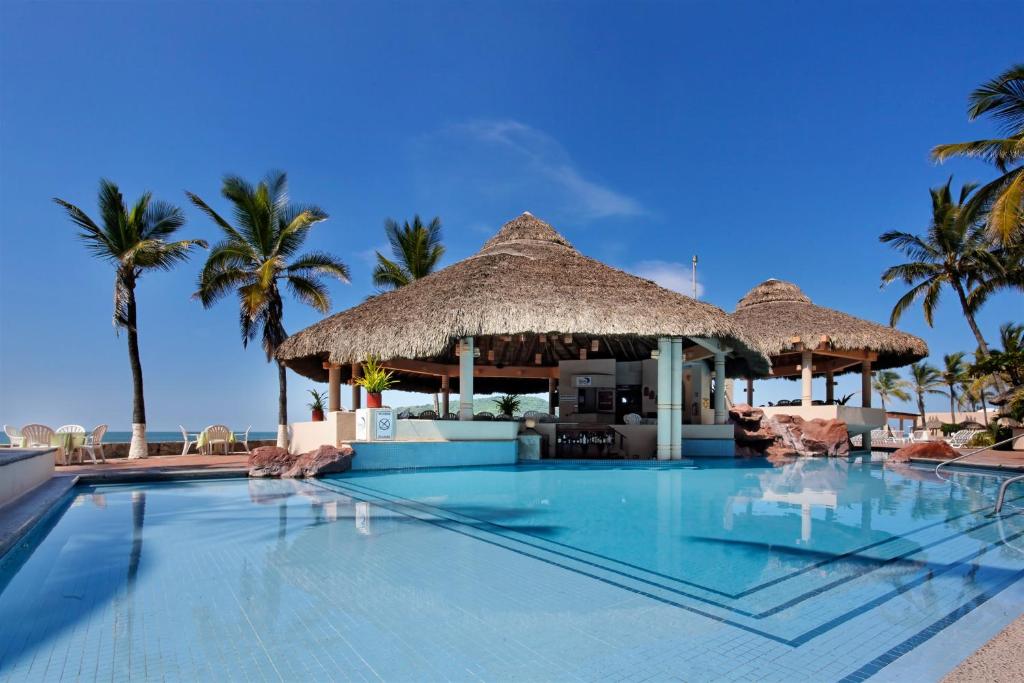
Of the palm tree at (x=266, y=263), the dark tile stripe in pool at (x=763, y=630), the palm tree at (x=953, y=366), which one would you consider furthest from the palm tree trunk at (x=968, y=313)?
the palm tree at (x=953, y=366)

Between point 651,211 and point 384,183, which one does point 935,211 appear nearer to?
point 651,211

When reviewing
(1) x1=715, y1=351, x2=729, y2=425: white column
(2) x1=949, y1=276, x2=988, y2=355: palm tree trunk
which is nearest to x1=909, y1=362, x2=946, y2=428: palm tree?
(2) x1=949, y1=276, x2=988, y2=355: palm tree trunk

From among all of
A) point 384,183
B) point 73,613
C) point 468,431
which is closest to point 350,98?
point 384,183

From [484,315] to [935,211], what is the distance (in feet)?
56.7

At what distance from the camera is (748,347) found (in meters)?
13.6

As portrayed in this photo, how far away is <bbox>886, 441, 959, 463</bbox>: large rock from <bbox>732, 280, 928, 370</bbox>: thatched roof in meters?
3.94

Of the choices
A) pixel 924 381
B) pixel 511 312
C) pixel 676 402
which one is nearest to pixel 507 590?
pixel 511 312

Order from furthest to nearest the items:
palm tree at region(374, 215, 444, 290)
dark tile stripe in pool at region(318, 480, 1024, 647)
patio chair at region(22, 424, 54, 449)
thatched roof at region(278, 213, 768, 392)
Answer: palm tree at region(374, 215, 444, 290), thatched roof at region(278, 213, 768, 392), patio chair at region(22, 424, 54, 449), dark tile stripe in pool at region(318, 480, 1024, 647)

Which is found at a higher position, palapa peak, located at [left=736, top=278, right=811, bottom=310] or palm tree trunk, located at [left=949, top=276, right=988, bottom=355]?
palapa peak, located at [left=736, top=278, right=811, bottom=310]

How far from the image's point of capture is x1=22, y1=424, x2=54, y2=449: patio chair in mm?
11414

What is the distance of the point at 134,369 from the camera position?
45.5ft

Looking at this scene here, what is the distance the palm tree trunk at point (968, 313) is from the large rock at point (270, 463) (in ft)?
68.0

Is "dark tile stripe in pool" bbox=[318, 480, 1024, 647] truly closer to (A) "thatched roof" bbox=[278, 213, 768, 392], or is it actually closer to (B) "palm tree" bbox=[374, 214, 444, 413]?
(A) "thatched roof" bbox=[278, 213, 768, 392]

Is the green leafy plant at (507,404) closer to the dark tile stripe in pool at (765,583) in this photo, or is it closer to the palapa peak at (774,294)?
the dark tile stripe in pool at (765,583)
